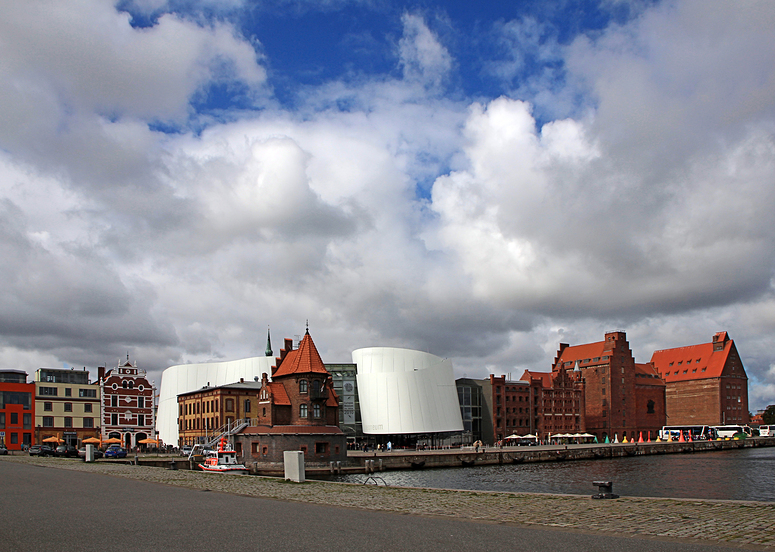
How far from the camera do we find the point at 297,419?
212ft

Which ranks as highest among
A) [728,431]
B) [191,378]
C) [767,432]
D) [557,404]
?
[191,378]

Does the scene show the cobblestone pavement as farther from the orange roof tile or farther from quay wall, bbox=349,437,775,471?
the orange roof tile

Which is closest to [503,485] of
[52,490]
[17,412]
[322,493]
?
[322,493]

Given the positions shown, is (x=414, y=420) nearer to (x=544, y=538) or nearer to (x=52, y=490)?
(x=52, y=490)

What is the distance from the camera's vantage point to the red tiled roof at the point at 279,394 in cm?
6481

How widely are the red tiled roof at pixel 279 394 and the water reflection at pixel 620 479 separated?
10801 mm

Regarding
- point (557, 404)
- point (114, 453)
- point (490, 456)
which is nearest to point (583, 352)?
point (557, 404)

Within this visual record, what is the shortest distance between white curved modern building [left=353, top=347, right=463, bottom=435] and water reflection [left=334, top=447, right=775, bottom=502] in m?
28.0

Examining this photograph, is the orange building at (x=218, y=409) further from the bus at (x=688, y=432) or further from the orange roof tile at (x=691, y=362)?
the orange roof tile at (x=691, y=362)

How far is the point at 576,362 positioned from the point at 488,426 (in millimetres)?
35265

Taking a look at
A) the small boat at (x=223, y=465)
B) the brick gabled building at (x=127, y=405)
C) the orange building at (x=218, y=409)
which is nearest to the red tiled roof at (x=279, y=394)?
the small boat at (x=223, y=465)

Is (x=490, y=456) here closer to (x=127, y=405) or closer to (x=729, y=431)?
(x=127, y=405)

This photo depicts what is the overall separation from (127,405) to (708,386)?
4575 inches

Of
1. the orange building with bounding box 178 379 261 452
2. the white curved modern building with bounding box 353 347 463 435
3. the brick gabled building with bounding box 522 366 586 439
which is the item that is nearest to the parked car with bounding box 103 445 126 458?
the orange building with bounding box 178 379 261 452
